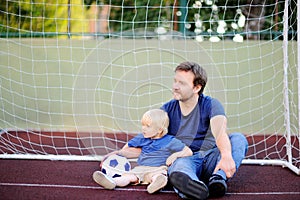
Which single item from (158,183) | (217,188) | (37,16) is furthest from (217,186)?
(37,16)

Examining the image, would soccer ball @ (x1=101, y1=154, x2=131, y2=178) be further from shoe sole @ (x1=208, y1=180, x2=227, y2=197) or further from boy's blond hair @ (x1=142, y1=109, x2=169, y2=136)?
shoe sole @ (x1=208, y1=180, x2=227, y2=197)

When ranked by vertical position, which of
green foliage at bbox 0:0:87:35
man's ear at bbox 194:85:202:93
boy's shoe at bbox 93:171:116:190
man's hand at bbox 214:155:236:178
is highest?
green foliage at bbox 0:0:87:35

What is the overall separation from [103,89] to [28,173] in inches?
98.2

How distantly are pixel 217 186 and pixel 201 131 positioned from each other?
1.52ft

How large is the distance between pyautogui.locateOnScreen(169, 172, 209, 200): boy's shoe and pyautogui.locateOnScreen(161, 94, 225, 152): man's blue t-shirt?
44cm

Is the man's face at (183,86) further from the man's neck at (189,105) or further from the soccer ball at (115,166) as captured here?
the soccer ball at (115,166)

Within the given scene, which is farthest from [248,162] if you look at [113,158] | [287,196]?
[113,158]

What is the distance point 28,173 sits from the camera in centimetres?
421

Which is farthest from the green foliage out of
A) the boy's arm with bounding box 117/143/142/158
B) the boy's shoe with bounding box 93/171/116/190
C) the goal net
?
the boy's shoe with bounding box 93/171/116/190

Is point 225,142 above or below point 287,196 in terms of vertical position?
above

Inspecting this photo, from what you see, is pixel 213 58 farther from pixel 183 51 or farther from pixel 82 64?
pixel 82 64

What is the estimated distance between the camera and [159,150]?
3.82m

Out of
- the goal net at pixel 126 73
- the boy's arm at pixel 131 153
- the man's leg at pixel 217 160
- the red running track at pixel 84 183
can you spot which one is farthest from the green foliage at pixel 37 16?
the man's leg at pixel 217 160

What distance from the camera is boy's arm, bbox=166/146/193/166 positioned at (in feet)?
12.3
